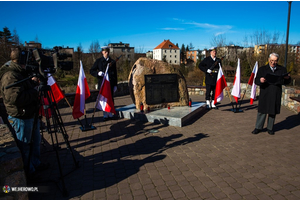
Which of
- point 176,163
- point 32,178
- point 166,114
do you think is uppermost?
point 166,114

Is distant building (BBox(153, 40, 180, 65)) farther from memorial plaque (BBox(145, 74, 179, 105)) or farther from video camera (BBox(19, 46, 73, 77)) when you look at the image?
video camera (BBox(19, 46, 73, 77))

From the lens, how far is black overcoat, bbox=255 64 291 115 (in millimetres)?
5086

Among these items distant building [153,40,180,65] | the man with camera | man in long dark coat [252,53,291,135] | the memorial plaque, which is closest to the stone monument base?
the memorial plaque

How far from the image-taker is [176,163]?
12.6 feet

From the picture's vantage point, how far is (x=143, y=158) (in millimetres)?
4070

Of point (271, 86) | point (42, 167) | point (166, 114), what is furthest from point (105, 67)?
point (271, 86)

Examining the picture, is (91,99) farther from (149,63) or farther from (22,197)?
(22,197)

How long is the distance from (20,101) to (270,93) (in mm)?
5272

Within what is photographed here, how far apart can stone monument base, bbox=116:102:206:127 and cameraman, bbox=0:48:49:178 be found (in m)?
3.64

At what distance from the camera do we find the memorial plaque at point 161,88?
7.19 m

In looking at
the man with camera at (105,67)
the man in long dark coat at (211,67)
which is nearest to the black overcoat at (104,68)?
the man with camera at (105,67)

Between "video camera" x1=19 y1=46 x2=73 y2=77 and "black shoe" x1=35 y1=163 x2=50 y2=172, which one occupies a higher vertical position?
"video camera" x1=19 y1=46 x2=73 y2=77

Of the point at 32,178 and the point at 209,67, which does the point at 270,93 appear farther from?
the point at 32,178

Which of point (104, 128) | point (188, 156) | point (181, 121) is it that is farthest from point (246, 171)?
point (104, 128)
